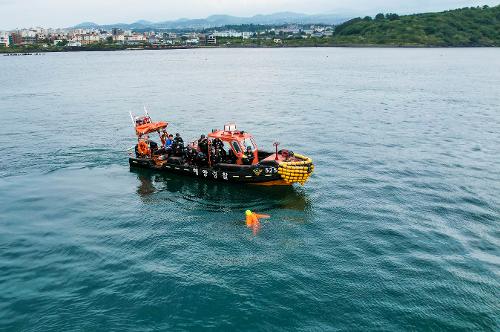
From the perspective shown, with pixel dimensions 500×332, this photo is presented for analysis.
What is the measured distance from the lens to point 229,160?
2920cm

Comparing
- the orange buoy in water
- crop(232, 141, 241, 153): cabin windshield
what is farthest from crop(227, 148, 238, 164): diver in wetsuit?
the orange buoy in water

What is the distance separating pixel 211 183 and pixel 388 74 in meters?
79.9

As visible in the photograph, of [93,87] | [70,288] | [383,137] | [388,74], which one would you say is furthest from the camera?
[388,74]

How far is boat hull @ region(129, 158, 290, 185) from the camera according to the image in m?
26.8

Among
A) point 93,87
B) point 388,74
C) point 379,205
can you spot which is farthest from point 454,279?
point 388,74

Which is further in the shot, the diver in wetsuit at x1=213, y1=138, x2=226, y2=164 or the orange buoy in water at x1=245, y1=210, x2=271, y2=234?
the diver in wetsuit at x1=213, y1=138, x2=226, y2=164

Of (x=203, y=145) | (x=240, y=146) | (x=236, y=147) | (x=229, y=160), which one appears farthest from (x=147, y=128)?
(x=240, y=146)

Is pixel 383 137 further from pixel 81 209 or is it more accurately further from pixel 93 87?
pixel 93 87

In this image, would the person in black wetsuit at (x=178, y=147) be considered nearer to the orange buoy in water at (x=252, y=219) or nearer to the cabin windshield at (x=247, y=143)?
the cabin windshield at (x=247, y=143)

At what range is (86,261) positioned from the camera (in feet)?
64.2

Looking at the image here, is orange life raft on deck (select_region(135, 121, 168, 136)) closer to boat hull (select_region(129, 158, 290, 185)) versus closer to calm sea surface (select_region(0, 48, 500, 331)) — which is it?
calm sea surface (select_region(0, 48, 500, 331))

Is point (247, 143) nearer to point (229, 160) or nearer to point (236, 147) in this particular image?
point (236, 147)

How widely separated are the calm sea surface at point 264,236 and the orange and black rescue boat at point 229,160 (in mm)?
955

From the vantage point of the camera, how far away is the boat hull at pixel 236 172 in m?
26.8
